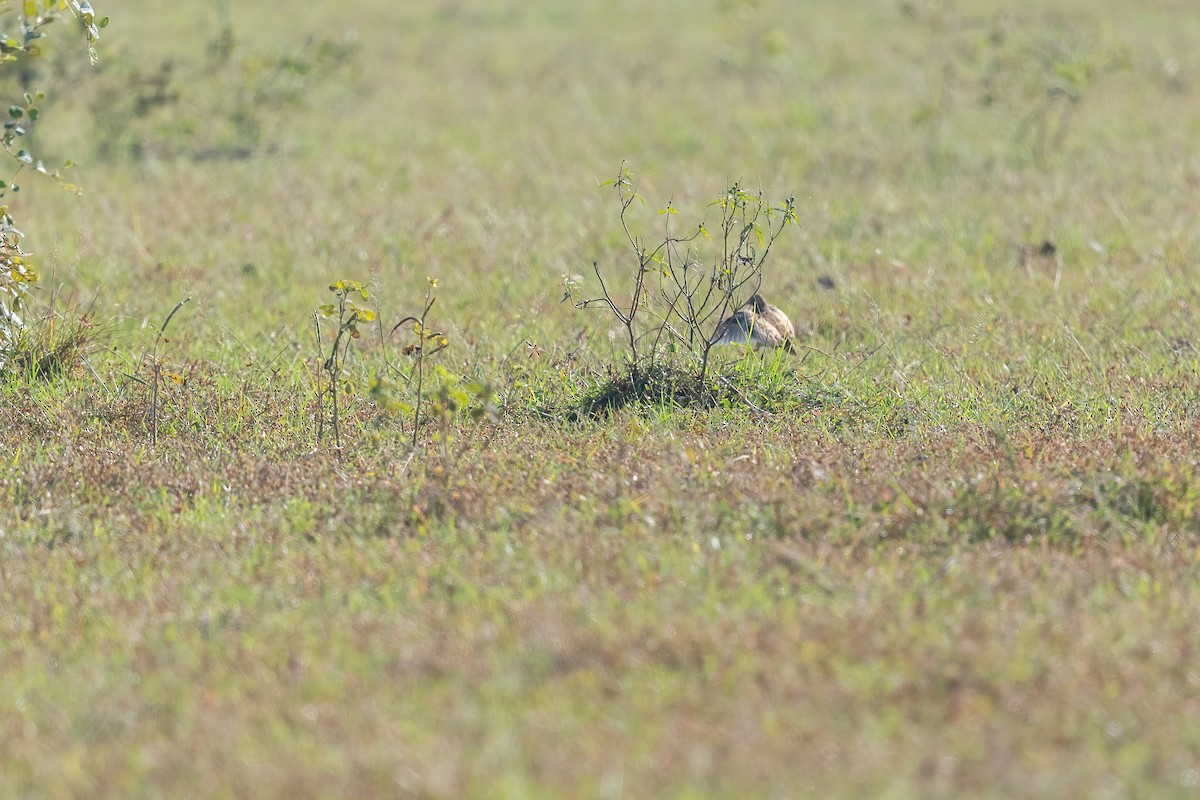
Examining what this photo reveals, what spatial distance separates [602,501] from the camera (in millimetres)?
4375

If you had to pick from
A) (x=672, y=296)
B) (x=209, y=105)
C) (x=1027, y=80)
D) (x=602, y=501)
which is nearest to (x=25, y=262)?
(x=602, y=501)

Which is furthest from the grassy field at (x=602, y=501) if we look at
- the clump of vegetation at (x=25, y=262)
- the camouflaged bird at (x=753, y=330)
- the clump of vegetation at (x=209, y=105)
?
the clump of vegetation at (x=209, y=105)

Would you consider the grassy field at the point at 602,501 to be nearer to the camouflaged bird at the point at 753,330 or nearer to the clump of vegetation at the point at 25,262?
the camouflaged bird at the point at 753,330

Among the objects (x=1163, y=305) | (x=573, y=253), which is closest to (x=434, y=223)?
(x=573, y=253)

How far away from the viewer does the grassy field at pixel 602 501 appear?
9.89 feet

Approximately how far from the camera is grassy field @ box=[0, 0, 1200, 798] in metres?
3.01

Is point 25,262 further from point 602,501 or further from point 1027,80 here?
point 1027,80

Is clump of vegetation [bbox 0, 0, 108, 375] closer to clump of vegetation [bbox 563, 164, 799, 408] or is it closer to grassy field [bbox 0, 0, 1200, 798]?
grassy field [bbox 0, 0, 1200, 798]

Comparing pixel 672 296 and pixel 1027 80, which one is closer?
pixel 672 296

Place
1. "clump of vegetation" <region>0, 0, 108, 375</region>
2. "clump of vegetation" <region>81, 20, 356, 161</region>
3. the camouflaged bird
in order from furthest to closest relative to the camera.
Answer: "clump of vegetation" <region>81, 20, 356, 161</region>
the camouflaged bird
"clump of vegetation" <region>0, 0, 108, 375</region>

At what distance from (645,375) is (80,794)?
3.00 m

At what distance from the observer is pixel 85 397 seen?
5512 millimetres

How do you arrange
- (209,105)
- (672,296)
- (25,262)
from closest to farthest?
(25,262) < (672,296) < (209,105)

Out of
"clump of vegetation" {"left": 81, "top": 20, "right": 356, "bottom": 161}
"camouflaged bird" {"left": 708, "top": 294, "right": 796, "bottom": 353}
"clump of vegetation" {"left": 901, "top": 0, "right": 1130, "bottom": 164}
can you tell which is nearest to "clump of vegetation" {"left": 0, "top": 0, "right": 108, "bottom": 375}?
"camouflaged bird" {"left": 708, "top": 294, "right": 796, "bottom": 353}
